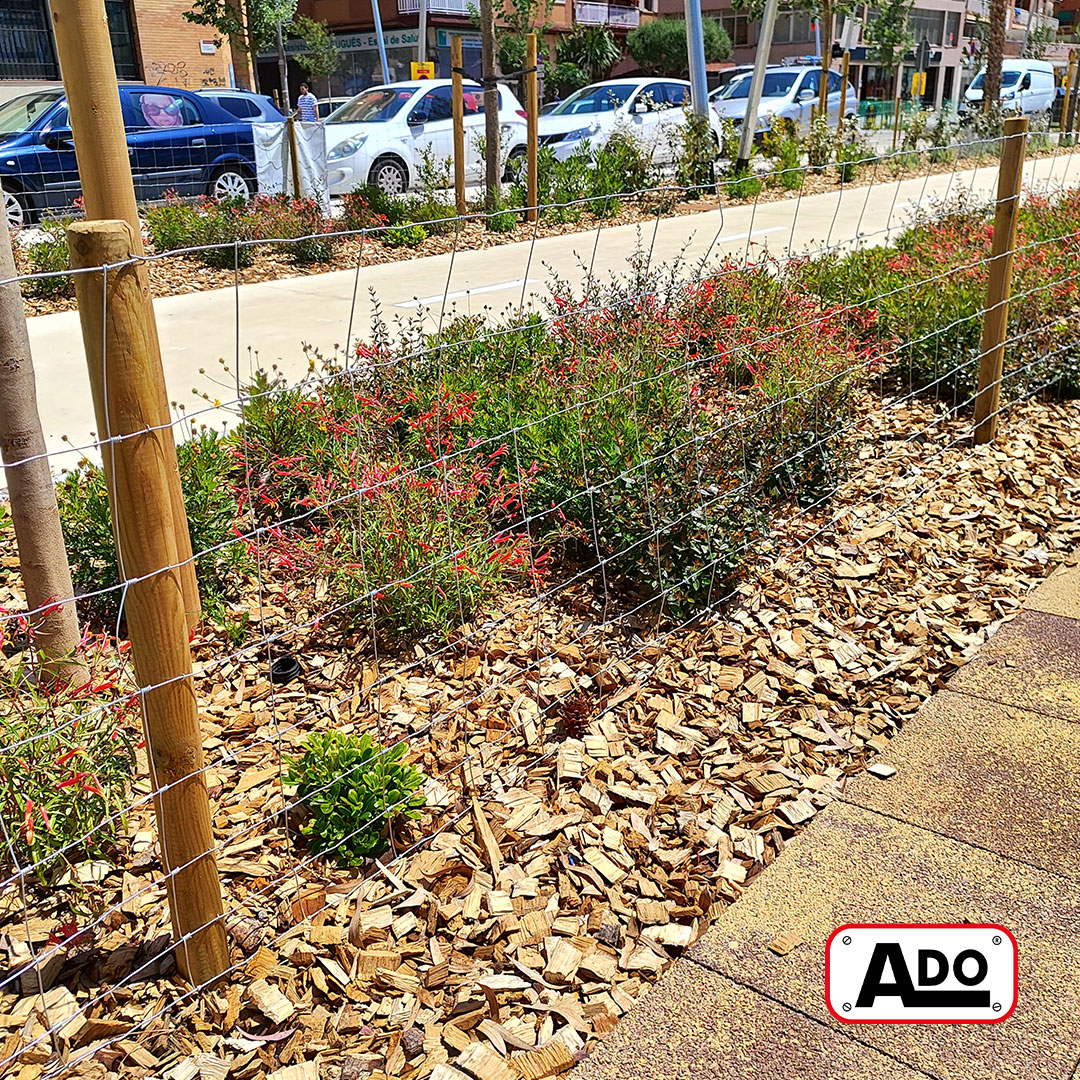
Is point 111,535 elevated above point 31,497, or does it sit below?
below

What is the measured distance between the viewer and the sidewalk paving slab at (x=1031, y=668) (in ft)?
12.1

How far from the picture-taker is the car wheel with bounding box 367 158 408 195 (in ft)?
52.4

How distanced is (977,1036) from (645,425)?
2762mm

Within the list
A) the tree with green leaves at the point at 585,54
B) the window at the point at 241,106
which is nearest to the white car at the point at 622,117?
the window at the point at 241,106

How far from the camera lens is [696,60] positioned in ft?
54.4

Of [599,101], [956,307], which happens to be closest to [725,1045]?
[956,307]

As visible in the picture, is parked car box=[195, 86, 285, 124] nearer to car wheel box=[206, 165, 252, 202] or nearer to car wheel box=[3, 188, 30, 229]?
car wheel box=[206, 165, 252, 202]

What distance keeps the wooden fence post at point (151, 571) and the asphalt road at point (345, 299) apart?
295 cm

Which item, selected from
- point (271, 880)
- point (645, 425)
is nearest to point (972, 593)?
point (645, 425)

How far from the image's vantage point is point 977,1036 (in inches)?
94.9

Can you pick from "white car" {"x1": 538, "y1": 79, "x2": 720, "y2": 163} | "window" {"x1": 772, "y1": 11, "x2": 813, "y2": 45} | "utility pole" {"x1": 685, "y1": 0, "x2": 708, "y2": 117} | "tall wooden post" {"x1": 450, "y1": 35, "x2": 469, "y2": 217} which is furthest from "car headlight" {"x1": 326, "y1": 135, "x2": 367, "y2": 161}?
"window" {"x1": 772, "y1": 11, "x2": 813, "y2": 45}

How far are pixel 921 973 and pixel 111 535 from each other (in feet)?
10.0

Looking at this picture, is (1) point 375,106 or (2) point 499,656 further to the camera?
(1) point 375,106

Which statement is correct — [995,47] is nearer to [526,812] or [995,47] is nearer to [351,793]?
[526,812]
